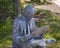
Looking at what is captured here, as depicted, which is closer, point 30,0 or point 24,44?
point 24,44

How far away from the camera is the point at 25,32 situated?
191 inches

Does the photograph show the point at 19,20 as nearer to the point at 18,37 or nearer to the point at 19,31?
the point at 19,31

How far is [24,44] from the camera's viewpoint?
4781 millimetres

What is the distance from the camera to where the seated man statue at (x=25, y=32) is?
185 inches

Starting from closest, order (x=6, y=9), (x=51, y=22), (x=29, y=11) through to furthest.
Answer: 1. (x=29, y=11)
2. (x=6, y=9)
3. (x=51, y=22)

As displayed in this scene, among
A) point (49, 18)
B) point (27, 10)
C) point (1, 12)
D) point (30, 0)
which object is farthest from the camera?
point (30, 0)

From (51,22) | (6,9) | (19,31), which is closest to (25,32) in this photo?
(19,31)

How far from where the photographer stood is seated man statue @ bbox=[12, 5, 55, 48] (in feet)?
15.4

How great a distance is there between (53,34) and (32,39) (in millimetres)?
5156

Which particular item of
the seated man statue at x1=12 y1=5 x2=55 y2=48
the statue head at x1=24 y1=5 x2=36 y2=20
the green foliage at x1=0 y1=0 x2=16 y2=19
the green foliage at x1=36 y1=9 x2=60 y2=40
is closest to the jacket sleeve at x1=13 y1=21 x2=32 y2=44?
the seated man statue at x1=12 y1=5 x2=55 y2=48

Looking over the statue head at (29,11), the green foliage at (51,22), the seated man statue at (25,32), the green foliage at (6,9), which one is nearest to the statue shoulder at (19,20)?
the seated man statue at (25,32)

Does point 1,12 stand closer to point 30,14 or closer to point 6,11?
point 6,11

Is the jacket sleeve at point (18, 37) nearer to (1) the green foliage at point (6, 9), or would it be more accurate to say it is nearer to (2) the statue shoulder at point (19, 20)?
(2) the statue shoulder at point (19, 20)

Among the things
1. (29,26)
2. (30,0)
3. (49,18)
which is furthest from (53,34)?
(30,0)
